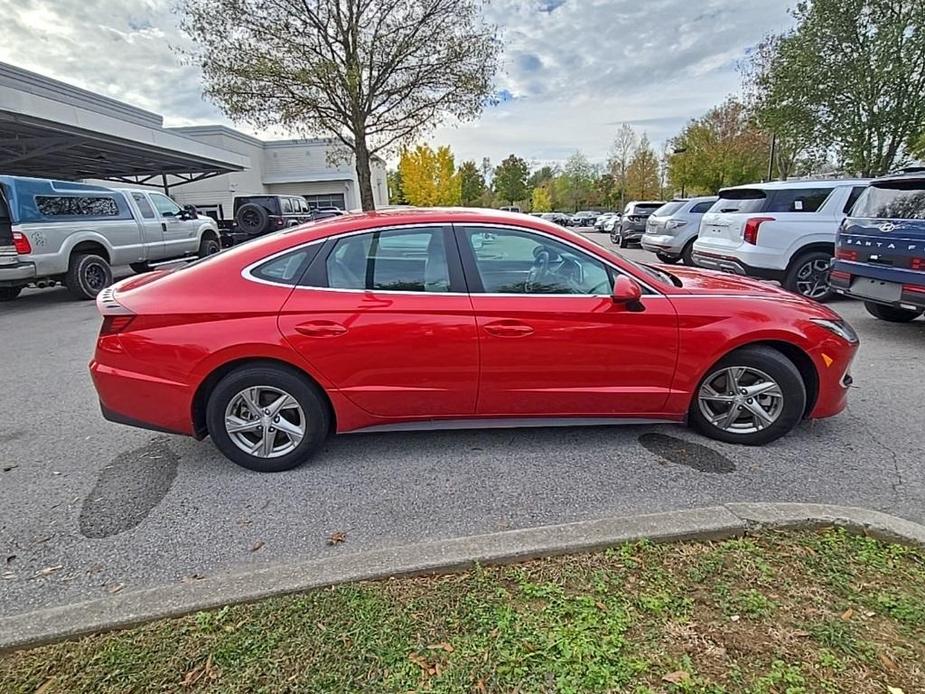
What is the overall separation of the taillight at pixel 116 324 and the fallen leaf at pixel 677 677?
326cm

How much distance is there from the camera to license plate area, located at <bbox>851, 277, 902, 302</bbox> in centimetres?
546

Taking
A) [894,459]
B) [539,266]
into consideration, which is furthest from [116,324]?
[894,459]

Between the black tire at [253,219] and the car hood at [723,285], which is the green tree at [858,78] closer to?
the car hood at [723,285]

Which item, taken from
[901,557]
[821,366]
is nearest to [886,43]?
[821,366]

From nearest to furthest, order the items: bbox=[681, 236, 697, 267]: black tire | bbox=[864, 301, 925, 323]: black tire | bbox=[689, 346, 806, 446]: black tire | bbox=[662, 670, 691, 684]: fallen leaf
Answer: bbox=[662, 670, 691, 684]: fallen leaf → bbox=[689, 346, 806, 446]: black tire → bbox=[864, 301, 925, 323]: black tire → bbox=[681, 236, 697, 267]: black tire

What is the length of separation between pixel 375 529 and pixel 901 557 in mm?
2435

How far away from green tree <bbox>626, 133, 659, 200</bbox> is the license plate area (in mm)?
40685

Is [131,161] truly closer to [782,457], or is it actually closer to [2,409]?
[2,409]

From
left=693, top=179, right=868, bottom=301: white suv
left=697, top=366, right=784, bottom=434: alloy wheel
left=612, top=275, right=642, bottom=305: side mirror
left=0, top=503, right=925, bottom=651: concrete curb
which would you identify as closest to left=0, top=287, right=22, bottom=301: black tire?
left=0, top=503, right=925, bottom=651: concrete curb

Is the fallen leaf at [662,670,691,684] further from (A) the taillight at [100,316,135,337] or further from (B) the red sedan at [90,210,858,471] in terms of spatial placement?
(A) the taillight at [100,316,135,337]

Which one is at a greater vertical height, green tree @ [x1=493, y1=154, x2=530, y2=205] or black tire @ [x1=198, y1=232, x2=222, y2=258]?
green tree @ [x1=493, y1=154, x2=530, y2=205]

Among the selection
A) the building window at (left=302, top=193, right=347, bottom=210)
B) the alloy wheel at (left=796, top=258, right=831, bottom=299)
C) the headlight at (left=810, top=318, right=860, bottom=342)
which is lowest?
the alloy wheel at (left=796, top=258, right=831, bottom=299)

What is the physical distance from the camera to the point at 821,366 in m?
3.37

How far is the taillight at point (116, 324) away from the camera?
309 centimetres
